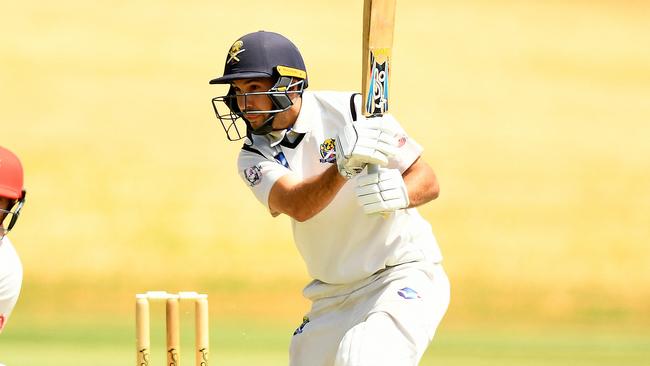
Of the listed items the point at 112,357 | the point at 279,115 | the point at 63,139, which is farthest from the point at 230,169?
the point at 279,115

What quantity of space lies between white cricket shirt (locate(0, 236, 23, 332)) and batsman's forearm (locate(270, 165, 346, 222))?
0.87 m

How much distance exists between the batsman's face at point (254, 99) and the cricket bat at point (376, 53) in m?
0.30

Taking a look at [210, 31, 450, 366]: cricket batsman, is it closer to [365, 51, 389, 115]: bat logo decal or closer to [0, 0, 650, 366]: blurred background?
[365, 51, 389, 115]: bat logo decal

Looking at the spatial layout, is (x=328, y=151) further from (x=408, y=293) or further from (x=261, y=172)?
(x=408, y=293)

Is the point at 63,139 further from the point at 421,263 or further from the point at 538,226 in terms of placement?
the point at 421,263

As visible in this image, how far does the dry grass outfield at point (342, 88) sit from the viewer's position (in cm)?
851

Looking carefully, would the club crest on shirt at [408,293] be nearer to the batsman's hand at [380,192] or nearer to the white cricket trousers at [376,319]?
the white cricket trousers at [376,319]

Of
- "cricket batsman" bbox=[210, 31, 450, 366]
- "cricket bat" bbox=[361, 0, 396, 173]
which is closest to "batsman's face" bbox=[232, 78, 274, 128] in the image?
"cricket batsman" bbox=[210, 31, 450, 366]

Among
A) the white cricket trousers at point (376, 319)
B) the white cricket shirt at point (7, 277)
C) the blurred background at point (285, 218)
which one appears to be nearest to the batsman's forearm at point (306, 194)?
the white cricket trousers at point (376, 319)

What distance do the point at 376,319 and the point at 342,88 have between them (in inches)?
254

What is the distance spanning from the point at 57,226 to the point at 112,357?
2.19m

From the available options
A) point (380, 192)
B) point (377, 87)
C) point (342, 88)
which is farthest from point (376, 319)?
point (342, 88)

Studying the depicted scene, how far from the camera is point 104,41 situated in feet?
33.5

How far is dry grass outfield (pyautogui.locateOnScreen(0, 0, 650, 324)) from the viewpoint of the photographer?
27.9 ft
